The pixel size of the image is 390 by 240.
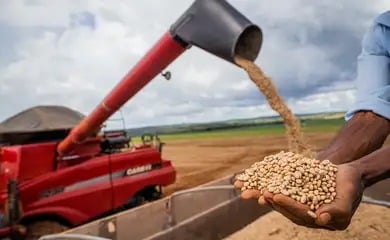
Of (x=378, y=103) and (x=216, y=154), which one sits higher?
(x=378, y=103)

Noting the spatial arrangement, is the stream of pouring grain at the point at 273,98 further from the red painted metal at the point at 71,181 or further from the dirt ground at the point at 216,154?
the dirt ground at the point at 216,154

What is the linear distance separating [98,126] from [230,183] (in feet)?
2.61

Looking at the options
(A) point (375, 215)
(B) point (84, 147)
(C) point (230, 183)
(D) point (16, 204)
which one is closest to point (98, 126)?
(B) point (84, 147)

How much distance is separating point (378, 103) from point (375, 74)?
66 mm

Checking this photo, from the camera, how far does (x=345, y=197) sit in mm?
754

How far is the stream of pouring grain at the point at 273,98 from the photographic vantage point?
2018 mm

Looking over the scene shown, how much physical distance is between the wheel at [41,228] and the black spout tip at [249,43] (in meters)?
1.27

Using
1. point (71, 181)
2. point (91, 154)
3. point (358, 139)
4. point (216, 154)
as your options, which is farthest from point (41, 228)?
point (216, 154)

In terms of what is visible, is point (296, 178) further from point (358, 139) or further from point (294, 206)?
point (358, 139)

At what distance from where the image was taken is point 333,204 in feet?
2.43

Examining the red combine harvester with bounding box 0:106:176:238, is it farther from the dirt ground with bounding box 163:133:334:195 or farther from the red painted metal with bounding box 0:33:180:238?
the dirt ground with bounding box 163:133:334:195

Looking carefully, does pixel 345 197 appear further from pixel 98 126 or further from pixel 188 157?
pixel 188 157

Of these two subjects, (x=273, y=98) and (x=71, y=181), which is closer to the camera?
(x=273, y=98)

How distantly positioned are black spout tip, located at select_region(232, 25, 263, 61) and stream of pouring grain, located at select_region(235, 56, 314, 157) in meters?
0.04
